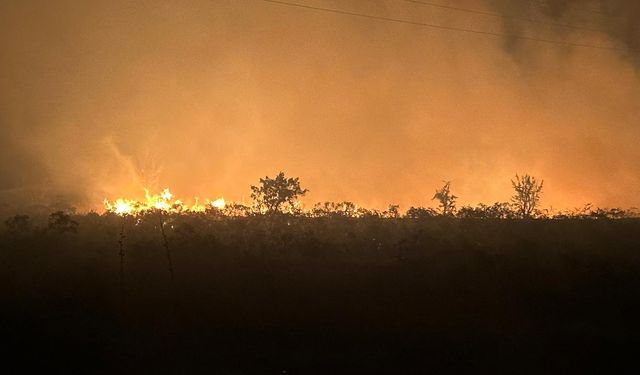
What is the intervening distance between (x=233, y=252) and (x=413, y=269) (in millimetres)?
6974

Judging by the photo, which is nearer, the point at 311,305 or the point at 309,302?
the point at 311,305

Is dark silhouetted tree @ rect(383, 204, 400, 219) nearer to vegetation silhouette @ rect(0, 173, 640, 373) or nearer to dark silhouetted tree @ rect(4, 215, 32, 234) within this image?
vegetation silhouette @ rect(0, 173, 640, 373)

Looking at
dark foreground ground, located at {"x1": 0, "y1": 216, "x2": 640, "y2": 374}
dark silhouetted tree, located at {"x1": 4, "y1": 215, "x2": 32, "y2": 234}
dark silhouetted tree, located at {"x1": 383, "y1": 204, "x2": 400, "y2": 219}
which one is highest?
dark silhouetted tree, located at {"x1": 383, "y1": 204, "x2": 400, "y2": 219}

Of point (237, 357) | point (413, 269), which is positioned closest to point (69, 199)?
point (413, 269)

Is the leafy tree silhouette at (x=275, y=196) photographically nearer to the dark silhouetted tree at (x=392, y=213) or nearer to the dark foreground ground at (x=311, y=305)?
the dark silhouetted tree at (x=392, y=213)

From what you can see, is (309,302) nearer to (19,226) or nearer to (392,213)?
(19,226)

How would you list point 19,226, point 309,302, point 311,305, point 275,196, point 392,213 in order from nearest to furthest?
point 311,305 < point 309,302 < point 19,226 < point 275,196 < point 392,213

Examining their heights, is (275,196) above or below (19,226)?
above

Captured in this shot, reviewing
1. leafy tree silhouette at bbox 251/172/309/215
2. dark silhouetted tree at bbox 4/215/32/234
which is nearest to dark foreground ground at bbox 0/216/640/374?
dark silhouetted tree at bbox 4/215/32/234

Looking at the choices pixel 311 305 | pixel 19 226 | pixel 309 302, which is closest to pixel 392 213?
pixel 19 226

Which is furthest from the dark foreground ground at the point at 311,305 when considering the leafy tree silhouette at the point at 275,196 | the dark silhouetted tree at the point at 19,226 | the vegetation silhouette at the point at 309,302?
the leafy tree silhouette at the point at 275,196

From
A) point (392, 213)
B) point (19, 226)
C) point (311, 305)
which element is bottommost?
point (311, 305)

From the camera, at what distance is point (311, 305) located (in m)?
17.8

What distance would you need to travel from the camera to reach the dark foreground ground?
14.0 metres
